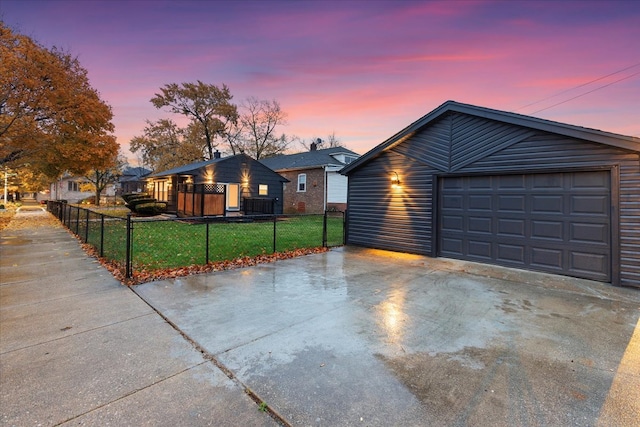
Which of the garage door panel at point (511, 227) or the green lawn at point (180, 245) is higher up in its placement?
the garage door panel at point (511, 227)

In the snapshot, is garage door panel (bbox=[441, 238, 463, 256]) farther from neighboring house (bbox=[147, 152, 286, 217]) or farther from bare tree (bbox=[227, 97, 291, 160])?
bare tree (bbox=[227, 97, 291, 160])

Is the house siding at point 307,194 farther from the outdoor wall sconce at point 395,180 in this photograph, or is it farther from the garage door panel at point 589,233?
the garage door panel at point 589,233

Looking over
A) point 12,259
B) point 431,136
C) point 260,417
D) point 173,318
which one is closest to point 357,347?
point 260,417

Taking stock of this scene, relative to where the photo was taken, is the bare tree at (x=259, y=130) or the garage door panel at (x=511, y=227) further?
the bare tree at (x=259, y=130)

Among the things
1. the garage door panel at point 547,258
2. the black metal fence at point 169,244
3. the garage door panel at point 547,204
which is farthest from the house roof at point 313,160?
the garage door panel at point 547,258

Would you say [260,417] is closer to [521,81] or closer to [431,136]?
[431,136]

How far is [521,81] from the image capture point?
10.4 meters

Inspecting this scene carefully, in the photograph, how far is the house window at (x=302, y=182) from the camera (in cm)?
2255

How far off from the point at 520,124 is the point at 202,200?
14.9 meters

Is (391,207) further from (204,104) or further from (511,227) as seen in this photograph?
(204,104)

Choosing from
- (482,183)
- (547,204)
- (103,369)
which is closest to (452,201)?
(482,183)

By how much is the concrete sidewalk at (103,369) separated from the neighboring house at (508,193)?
6614 mm

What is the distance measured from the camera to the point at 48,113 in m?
12.1

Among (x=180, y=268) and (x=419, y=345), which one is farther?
(x=180, y=268)
